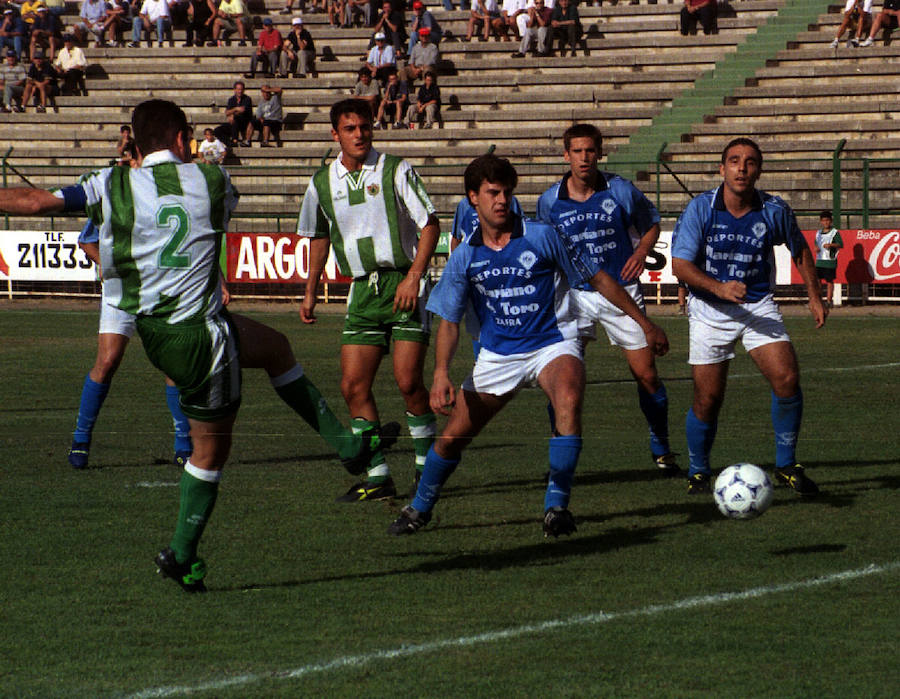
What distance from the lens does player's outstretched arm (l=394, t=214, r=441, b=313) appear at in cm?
776

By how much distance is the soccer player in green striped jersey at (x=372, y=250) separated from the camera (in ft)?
27.1

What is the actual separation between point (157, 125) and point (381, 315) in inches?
107

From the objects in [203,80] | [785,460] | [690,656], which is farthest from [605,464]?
[203,80]

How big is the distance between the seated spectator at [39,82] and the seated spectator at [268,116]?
569 cm

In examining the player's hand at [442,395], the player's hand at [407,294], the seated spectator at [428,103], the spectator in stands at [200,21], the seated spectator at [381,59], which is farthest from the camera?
the spectator in stands at [200,21]

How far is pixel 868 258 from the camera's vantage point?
23.4m

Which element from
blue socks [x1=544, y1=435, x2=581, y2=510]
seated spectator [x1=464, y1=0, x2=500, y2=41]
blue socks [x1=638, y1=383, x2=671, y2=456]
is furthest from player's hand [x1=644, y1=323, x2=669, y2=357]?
seated spectator [x1=464, y1=0, x2=500, y2=41]

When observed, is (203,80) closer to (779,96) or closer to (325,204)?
(779,96)

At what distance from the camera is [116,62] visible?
34.6 meters

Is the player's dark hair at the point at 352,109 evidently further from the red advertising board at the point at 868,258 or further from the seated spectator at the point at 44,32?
the seated spectator at the point at 44,32

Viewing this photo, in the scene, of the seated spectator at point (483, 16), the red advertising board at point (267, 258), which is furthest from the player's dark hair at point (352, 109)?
the seated spectator at point (483, 16)

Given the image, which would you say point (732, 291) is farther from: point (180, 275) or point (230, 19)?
point (230, 19)

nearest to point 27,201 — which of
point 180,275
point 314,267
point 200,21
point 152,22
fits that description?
point 180,275

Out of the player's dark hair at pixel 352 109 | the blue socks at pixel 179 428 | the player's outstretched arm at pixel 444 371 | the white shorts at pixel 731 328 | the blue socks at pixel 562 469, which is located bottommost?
the blue socks at pixel 179 428
